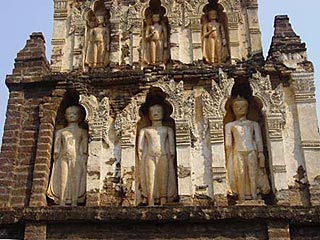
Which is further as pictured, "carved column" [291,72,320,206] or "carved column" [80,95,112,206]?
"carved column" [80,95,112,206]

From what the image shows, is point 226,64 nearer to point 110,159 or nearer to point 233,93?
point 233,93

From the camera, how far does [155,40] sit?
9.81 metres

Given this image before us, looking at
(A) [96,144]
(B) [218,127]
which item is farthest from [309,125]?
(A) [96,144]

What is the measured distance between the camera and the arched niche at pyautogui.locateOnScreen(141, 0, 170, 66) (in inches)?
380

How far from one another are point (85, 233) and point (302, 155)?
3099mm

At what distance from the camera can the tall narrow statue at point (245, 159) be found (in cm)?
831

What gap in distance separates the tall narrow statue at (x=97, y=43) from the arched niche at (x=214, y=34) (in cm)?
155

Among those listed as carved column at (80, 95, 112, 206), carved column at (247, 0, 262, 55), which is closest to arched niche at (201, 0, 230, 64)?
carved column at (247, 0, 262, 55)

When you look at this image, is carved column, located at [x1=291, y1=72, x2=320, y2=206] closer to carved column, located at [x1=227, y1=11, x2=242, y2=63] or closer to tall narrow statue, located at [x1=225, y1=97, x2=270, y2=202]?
tall narrow statue, located at [x1=225, y1=97, x2=270, y2=202]

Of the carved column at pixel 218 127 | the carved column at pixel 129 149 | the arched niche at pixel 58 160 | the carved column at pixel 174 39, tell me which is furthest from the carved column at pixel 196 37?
the arched niche at pixel 58 160

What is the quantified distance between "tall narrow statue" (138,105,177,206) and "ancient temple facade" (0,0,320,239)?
0.6 inches

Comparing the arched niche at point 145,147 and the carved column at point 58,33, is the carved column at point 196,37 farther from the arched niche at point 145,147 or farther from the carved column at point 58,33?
the carved column at point 58,33

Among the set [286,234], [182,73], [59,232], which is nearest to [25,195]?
[59,232]

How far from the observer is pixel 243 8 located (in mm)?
10016
